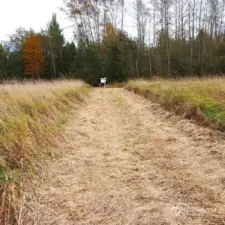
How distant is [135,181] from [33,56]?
84.6 feet

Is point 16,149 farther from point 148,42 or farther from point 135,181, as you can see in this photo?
point 148,42

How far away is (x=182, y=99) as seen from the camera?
16.7 feet

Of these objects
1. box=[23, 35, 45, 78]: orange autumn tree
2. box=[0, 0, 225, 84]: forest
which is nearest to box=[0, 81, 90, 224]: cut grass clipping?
box=[0, 0, 225, 84]: forest

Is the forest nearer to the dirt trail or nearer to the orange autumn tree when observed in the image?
the orange autumn tree

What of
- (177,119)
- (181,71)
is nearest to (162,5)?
(181,71)

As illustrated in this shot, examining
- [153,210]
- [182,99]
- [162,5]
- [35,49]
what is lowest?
[153,210]

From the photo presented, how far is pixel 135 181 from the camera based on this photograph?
2025 mm

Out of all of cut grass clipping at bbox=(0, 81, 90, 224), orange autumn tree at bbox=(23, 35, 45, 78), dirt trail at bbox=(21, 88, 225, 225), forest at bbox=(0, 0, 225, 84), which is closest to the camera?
dirt trail at bbox=(21, 88, 225, 225)

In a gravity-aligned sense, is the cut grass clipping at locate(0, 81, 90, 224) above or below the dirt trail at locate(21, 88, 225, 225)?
above

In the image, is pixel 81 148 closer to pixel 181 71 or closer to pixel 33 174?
pixel 33 174

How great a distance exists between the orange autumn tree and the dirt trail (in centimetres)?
2373

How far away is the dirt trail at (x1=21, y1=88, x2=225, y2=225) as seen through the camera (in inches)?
61.3

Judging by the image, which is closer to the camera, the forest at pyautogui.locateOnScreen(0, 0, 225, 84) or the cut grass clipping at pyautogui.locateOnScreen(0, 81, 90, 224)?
the cut grass clipping at pyautogui.locateOnScreen(0, 81, 90, 224)

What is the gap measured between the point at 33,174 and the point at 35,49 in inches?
1004
